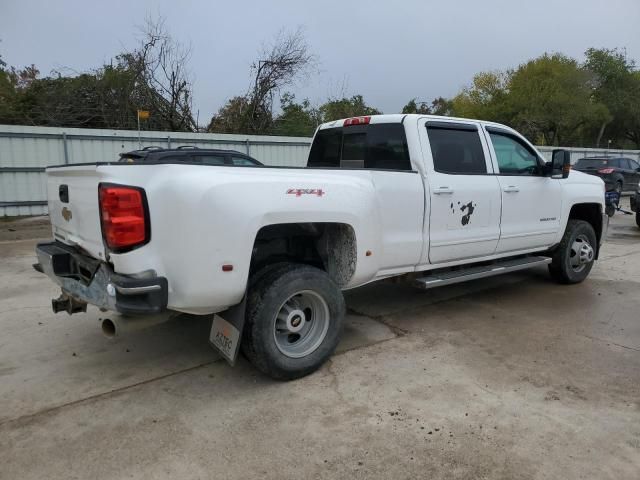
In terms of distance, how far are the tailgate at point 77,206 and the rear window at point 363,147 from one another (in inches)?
101

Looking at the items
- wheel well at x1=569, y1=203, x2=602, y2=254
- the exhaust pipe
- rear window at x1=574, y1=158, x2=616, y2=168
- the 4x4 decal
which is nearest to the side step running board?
wheel well at x1=569, y1=203, x2=602, y2=254

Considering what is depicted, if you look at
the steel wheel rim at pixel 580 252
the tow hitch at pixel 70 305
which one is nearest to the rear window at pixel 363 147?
the tow hitch at pixel 70 305

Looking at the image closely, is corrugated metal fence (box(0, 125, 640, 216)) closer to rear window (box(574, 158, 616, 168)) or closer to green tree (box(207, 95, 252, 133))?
green tree (box(207, 95, 252, 133))

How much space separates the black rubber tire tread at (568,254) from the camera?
6.11 m

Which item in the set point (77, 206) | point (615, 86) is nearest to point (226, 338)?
point (77, 206)

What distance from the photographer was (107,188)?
2926mm

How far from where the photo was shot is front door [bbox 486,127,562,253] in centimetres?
516

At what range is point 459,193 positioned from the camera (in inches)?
181

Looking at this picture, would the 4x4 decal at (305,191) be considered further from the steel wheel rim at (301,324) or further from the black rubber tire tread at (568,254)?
the black rubber tire tread at (568,254)

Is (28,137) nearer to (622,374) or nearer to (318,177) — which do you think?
(318,177)

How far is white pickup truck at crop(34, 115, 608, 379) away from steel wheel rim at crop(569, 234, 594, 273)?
2.15 feet

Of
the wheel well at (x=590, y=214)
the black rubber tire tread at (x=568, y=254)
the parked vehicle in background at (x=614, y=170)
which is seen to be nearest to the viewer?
the black rubber tire tread at (x=568, y=254)

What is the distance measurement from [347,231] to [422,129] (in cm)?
136

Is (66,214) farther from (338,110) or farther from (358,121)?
(338,110)
